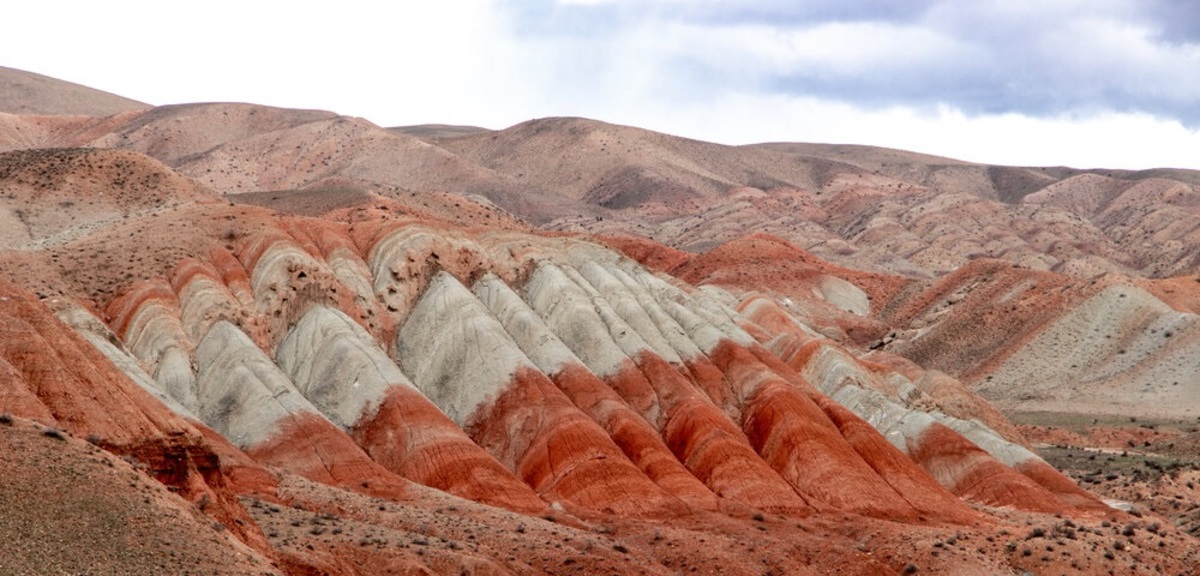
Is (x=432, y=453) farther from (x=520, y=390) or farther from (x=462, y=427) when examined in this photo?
(x=520, y=390)

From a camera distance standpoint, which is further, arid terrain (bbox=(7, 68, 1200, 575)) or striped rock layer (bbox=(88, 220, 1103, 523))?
striped rock layer (bbox=(88, 220, 1103, 523))

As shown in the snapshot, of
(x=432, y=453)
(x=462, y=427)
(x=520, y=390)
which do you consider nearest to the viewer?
(x=432, y=453)

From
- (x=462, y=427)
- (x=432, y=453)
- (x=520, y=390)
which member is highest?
(x=520, y=390)

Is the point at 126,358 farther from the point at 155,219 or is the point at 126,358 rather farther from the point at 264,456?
the point at 155,219

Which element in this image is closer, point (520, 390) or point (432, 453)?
point (432, 453)

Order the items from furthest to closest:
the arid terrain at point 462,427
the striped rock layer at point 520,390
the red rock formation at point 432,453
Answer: the striped rock layer at point 520,390
the red rock formation at point 432,453
the arid terrain at point 462,427

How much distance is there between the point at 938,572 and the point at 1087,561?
17.2 feet

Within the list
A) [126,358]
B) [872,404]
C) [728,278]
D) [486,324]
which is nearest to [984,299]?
[728,278]

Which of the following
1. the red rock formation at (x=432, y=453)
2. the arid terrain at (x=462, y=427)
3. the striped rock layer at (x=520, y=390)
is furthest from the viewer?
the striped rock layer at (x=520, y=390)

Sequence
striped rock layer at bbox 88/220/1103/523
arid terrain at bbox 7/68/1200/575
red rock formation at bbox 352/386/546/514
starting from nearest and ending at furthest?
1. arid terrain at bbox 7/68/1200/575
2. red rock formation at bbox 352/386/546/514
3. striped rock layer at bbox 88/220/1103/523

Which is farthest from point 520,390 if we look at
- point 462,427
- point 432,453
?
point 432,453

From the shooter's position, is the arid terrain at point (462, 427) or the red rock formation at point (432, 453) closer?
the arid terrain at point (462, 427)

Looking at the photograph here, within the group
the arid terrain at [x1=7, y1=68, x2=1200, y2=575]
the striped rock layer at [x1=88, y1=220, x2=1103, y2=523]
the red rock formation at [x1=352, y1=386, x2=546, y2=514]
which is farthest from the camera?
the striped rock layer at [x1=88, y1=220, x2=1103, y2=523]

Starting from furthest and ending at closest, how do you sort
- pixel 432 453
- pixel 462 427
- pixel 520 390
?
pixel 520 390
pixel 462 427
pixel 432 453
